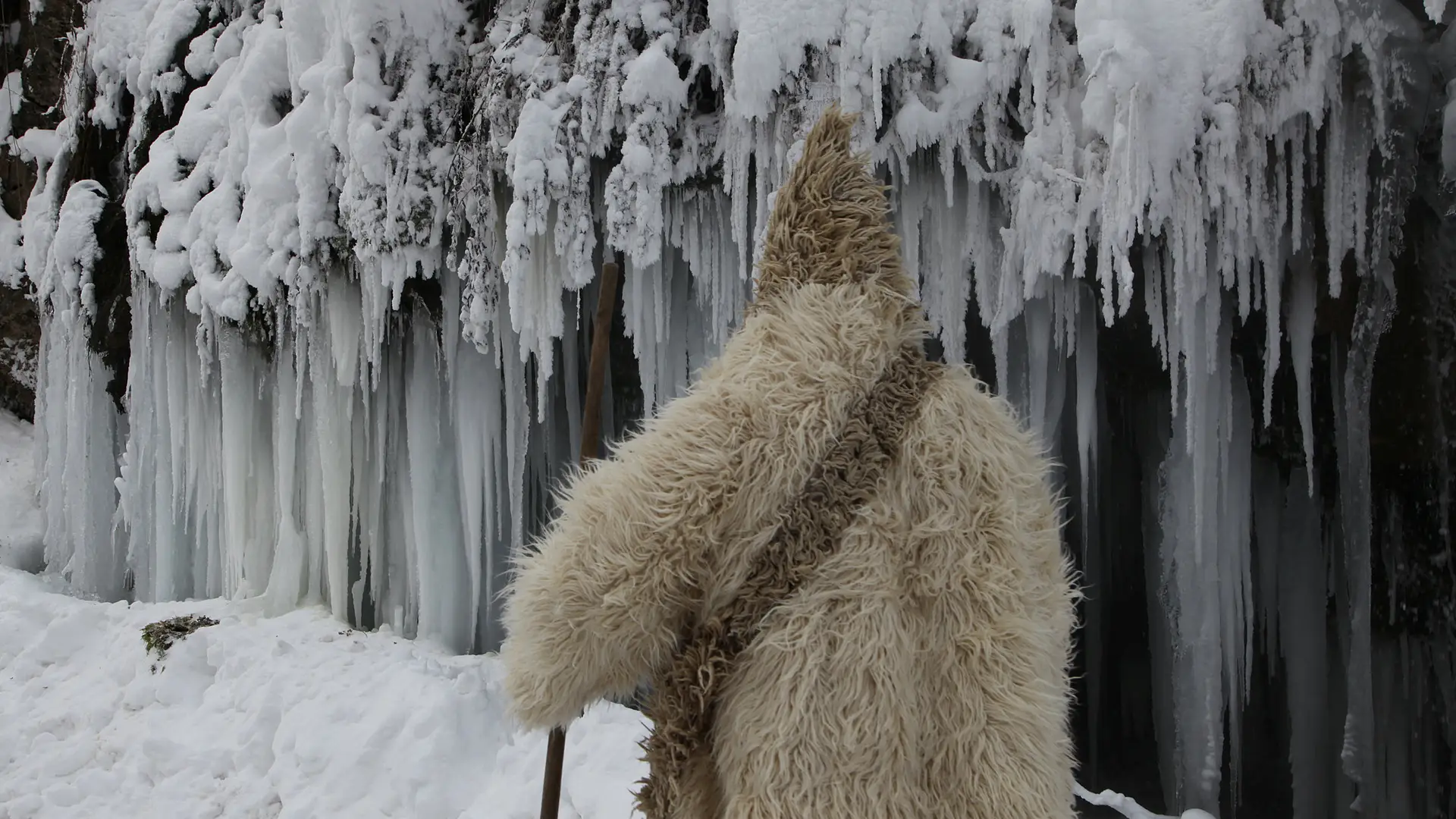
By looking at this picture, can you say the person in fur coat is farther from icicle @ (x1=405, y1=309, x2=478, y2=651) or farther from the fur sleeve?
icicle @ (x1=405, y1=309, x2=478, y2=651)

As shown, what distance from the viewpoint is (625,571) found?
1.21m

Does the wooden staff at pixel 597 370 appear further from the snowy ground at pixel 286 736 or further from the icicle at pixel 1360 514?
the icicle at pixel 1360 514

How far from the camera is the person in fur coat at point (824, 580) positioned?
1229 mm

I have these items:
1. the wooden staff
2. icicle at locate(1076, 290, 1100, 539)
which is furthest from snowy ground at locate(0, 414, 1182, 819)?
the wooden staff

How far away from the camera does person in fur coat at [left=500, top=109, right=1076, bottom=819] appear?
4.03 ft

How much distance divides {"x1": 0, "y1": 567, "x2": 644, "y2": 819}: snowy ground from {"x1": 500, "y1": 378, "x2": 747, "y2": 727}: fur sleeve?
1.91 m

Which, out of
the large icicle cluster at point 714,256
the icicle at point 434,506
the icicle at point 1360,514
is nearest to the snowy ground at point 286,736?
the icicle at point 434,506

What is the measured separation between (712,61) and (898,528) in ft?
7.55

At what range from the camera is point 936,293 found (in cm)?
302

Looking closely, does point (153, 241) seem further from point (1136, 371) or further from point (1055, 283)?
point (1136, 371)

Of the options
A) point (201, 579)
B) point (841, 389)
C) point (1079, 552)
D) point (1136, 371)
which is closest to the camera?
point (841, 389)

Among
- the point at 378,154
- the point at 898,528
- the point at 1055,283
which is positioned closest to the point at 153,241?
the point at 378,154

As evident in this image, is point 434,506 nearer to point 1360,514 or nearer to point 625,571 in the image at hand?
point 625,571

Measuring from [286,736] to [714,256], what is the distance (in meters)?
2.52
